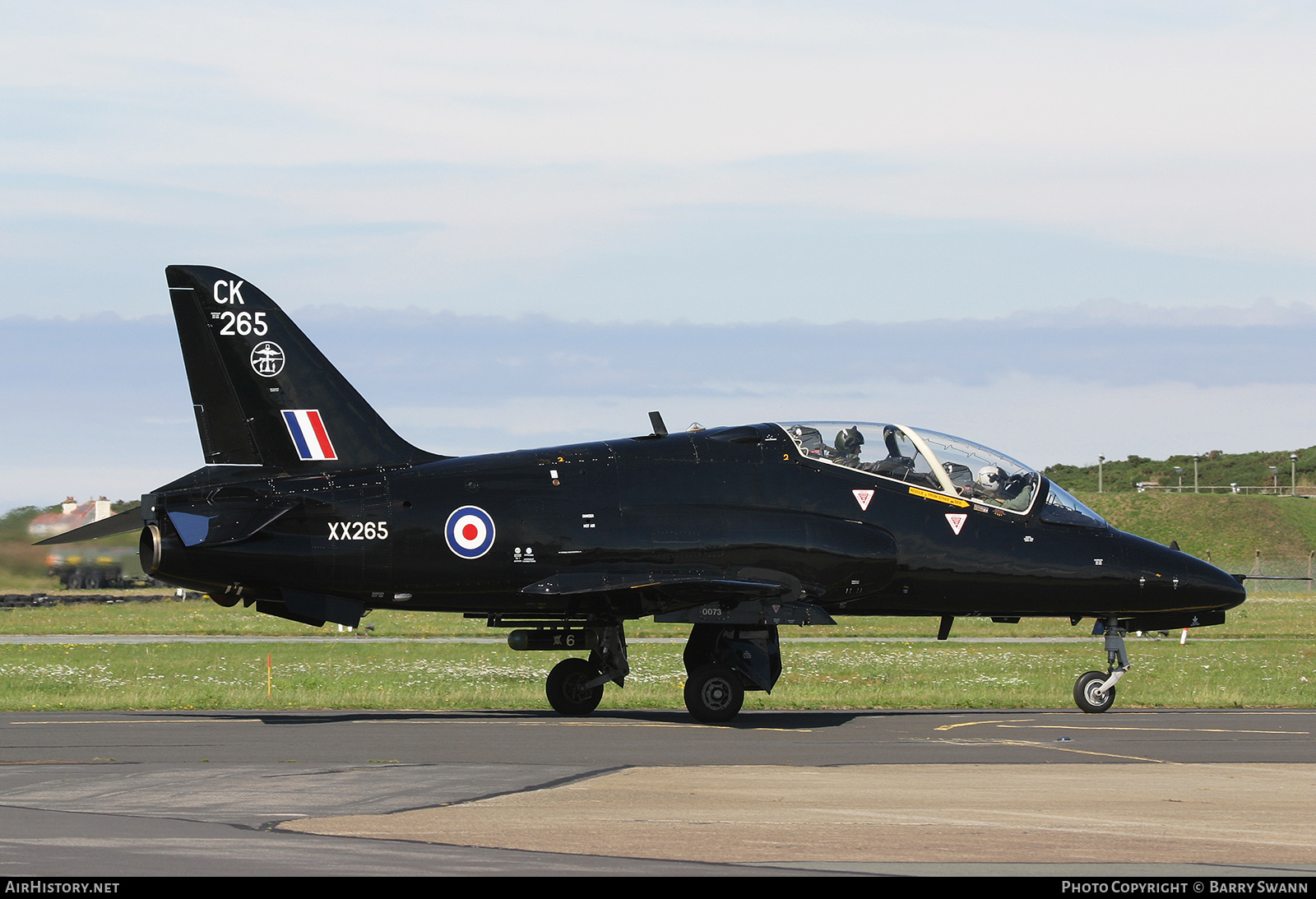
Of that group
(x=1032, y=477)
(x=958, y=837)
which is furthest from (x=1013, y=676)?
(x=958, y=837)

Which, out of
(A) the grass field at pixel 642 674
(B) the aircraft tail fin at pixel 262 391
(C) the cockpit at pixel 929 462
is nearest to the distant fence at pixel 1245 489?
(A) the grass field at pixel 642 674

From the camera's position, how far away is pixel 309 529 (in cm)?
2070

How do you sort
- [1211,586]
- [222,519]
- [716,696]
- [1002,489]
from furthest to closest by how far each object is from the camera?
1. [1211,586]
2. [1002,489]
3. [716,696]
4. [222,519]

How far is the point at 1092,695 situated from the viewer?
22.7m

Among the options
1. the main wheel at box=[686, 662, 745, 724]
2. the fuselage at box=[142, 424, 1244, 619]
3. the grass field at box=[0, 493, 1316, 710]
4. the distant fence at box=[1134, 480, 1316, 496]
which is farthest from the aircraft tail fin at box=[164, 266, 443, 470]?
the distant fence at box=[1134, 480, 1316, 496]

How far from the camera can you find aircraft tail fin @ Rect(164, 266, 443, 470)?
2162cm

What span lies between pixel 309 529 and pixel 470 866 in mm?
11803

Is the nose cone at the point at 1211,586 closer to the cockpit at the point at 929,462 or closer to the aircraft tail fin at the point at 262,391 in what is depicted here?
the cockpit at the point at 929,462

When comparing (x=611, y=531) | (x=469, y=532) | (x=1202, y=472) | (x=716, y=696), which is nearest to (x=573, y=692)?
(x=716, y=696)

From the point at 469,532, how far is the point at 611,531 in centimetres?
208

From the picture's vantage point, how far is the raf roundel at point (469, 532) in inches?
829

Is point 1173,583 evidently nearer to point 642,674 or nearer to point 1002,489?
point 1002,489

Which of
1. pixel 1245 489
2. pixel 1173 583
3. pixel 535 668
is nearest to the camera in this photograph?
pixel 1173 583

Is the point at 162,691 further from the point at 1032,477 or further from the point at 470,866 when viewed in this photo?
the point at 470,866
